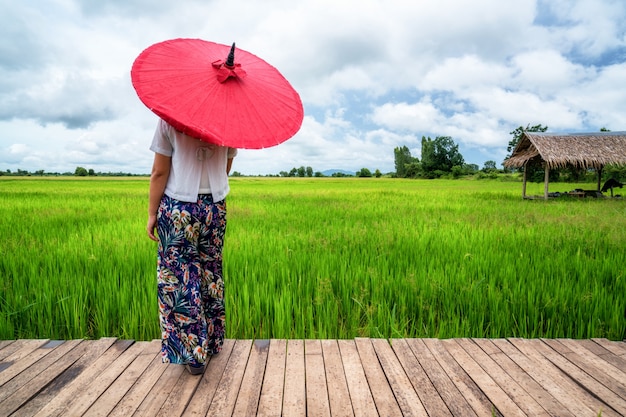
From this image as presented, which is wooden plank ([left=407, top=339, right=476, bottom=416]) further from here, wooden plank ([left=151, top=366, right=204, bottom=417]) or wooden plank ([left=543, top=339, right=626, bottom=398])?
wooden plank ([left=151, top=366, right=204, bottom=417])

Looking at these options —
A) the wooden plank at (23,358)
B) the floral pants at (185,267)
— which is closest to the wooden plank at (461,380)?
the floral pants at (185,267)

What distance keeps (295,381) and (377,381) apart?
408 millimetres

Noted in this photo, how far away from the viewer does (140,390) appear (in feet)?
5.85

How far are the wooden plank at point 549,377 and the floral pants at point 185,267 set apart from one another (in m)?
1.73

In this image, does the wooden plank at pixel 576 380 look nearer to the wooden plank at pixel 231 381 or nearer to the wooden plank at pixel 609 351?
the wooden plank at pixel 609 351

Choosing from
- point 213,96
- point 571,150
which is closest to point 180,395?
point 213,96

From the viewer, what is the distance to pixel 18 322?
2.88 metres

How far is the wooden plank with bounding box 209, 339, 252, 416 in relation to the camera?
1.64 meters

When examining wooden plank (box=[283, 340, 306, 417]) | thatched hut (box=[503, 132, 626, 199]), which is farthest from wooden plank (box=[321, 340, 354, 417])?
thatched hut (box=[503, 132, 626, 199])

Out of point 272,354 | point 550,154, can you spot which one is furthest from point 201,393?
point 550,154

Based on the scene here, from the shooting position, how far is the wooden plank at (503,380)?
169cm

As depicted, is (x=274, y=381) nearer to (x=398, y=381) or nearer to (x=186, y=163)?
(x=398, y=381)

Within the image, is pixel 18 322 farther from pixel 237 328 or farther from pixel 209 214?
pixel 209 214

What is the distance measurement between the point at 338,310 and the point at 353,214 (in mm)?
5696
